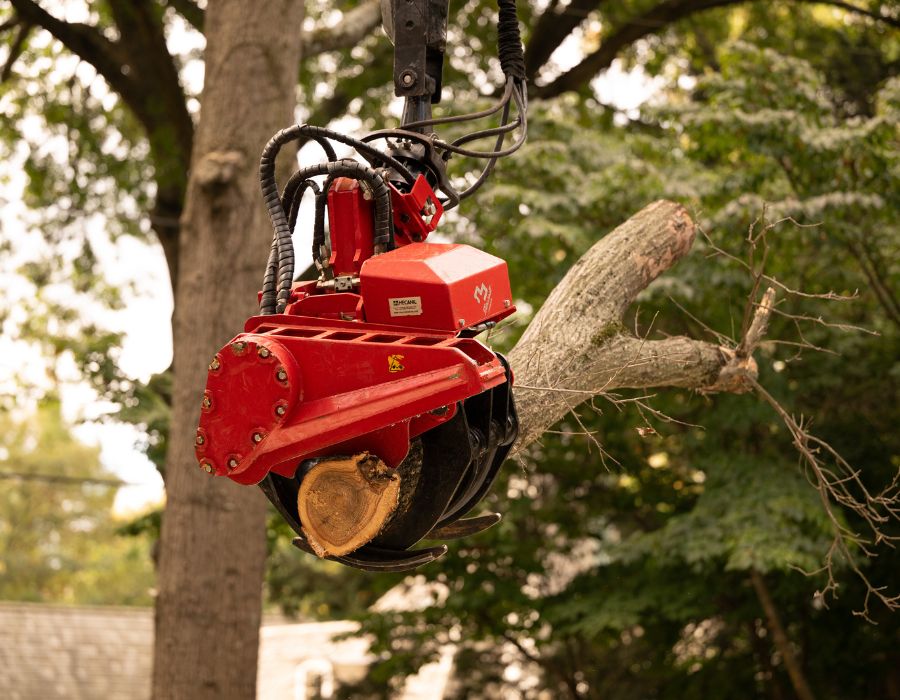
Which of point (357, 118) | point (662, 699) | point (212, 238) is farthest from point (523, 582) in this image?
point (357, 118)

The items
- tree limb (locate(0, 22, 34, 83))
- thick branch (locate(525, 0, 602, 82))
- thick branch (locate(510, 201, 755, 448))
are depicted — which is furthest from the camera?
thick branch (locate(525, 0, 602, 82))

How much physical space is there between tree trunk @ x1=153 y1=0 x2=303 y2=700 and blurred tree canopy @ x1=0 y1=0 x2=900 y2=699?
1818mm

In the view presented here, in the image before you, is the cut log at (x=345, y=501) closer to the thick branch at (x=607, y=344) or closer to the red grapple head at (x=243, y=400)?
the red grapple head at (x=243, y=400)

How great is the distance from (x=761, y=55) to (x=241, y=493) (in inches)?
188

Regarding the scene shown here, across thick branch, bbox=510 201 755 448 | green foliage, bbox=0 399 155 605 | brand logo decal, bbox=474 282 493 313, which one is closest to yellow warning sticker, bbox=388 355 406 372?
brand logo decal, bbox=474 282 493 313

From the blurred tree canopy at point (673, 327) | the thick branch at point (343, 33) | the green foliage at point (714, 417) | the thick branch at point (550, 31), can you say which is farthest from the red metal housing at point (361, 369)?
the thick branch at point (550, 31)

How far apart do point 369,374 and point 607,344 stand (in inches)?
72.7

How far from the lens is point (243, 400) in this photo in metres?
2.54

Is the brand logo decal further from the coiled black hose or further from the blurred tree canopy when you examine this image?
the blurred tree canopy

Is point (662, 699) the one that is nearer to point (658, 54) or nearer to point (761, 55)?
point (761, 55)

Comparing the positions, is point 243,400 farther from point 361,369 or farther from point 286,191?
point 286,191

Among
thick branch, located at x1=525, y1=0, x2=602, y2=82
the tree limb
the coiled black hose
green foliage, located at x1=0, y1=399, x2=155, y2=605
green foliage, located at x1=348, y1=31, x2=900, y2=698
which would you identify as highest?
thick branch, located at x1=525, y1=0, x2=602, y2=82

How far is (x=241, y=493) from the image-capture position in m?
6.18

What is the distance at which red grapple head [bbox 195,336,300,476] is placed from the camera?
8.14ft
